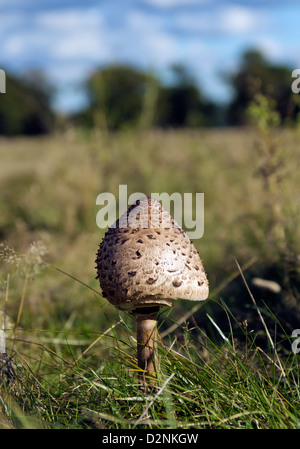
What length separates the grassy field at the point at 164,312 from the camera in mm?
1982

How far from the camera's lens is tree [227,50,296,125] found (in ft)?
14.9

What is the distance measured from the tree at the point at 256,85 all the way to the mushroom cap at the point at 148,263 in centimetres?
236

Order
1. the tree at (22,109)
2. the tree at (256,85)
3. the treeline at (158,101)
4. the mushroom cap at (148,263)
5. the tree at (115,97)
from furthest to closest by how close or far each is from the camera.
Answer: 1. the tree at (22,109)
2. the treeline at (158,101)
3. the tree at (115,97)
4. the tree at (256,85)
5. the mushroom cap at (148,263)

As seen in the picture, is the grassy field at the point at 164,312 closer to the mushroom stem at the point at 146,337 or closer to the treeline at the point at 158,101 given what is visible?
the mushroom stem at the point at 146,337

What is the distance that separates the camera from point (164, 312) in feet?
10.6

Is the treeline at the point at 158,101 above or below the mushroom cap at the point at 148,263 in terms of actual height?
above

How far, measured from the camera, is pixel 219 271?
433cm

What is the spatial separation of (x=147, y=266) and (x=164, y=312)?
1.37 m

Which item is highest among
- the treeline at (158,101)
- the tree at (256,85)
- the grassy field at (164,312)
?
the treeline at (158,101)

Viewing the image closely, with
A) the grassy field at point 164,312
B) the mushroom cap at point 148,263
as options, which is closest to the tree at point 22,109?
the grassy field at point 164,312

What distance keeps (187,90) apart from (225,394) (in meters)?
44.5

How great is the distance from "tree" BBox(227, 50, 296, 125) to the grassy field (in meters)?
0.45

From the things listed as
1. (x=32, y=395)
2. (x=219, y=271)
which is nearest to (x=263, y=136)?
(x=219, y=271)

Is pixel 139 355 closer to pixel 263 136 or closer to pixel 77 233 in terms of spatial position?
pixel 263 136
